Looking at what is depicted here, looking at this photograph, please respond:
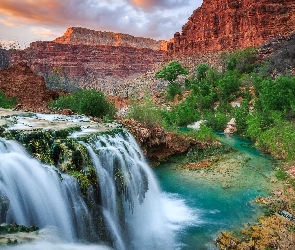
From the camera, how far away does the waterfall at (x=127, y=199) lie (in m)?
9.84

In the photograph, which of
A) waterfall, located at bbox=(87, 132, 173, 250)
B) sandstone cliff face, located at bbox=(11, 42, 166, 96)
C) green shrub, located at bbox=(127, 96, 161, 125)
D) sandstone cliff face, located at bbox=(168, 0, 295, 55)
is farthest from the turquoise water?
sandstone cliff face, located at bbox=(11, 42, 166, 96)

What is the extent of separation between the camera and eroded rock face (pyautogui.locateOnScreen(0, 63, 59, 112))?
1262 inches

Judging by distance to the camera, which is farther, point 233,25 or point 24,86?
point 233,25

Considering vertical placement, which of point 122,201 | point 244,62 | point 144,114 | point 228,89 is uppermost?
point 244,62

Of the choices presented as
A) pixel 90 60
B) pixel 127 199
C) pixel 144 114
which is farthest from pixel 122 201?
pixel 90 60

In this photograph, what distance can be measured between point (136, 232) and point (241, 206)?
450cm

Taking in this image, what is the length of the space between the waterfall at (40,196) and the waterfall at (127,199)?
52.6 inches

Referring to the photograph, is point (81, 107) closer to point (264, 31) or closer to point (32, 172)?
point (32, 172)

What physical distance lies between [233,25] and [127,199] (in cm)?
8617

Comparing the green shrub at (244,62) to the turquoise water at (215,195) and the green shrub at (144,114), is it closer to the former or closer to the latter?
the turquoise water at (215,195)

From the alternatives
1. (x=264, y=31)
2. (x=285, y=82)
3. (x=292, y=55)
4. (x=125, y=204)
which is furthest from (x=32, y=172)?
(x=264, y=31)

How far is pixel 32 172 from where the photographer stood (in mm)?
8555

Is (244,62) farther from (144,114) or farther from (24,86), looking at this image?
(144,114)

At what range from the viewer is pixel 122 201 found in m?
10.6
